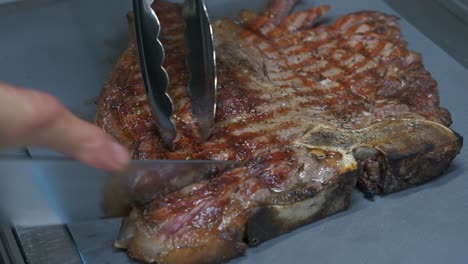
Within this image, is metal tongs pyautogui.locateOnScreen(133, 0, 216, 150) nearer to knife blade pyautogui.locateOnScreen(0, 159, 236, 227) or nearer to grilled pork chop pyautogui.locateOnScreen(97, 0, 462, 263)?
grilled pork chop pyautogui.locateOnScreen(97, 0, 462, 263)

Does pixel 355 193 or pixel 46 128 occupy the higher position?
pixel 46 128

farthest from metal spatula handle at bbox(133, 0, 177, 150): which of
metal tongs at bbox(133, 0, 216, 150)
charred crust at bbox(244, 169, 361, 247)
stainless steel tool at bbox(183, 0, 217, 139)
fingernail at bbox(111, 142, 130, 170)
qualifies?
fingernail at bbox(111, 142, 130, 170)

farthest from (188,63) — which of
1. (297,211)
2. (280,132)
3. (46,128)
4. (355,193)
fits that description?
(46,128)

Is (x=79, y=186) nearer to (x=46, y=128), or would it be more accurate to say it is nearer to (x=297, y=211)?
(x=46, y=128)

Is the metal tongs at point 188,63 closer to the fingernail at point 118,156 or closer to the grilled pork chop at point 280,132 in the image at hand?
the grilled pork chop at point 280,132

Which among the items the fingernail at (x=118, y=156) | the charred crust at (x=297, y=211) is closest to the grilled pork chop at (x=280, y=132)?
the charred crust at (x=297, y=211)

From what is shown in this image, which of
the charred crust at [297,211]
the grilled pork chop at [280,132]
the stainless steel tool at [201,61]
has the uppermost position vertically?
the stainless steel tool at [201,61]
